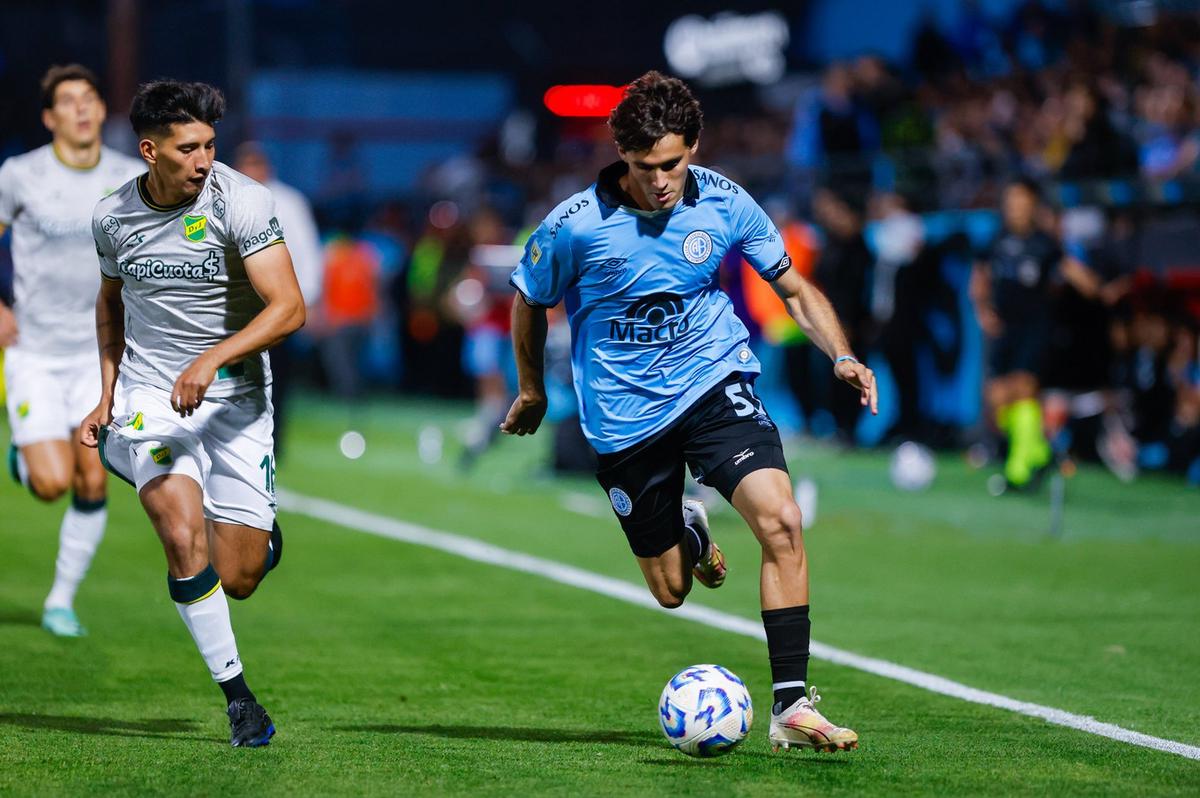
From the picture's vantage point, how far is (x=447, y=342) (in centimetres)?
2542

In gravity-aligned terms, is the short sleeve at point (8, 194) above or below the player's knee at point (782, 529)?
above

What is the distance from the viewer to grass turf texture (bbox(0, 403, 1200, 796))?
5.84 meters

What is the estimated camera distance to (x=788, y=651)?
6117 millimetres

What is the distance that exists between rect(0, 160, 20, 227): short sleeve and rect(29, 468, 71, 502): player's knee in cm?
118

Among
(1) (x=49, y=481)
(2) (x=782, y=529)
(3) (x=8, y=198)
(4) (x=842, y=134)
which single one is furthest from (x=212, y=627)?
(4) (x=842, y=134)

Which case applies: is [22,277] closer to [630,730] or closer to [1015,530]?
[630,730]

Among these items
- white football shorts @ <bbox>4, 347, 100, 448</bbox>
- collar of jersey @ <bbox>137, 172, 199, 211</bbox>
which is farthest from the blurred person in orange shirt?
collar of jersey @ <bbox>137, 172, 199, 211</bbox>

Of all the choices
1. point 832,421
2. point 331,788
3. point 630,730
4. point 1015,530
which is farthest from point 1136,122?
point 331,788

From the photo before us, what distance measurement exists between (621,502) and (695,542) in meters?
0.34

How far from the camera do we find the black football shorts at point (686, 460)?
6.36m

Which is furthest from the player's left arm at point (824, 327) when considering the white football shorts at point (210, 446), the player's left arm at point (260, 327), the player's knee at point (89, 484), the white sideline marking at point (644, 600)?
the player's knee at point (89, 484)

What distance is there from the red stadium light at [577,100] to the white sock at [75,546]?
2804cm

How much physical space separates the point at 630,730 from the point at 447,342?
1903cm

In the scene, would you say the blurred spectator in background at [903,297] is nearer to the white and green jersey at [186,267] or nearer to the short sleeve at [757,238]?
the short sleeve at [757,238]
